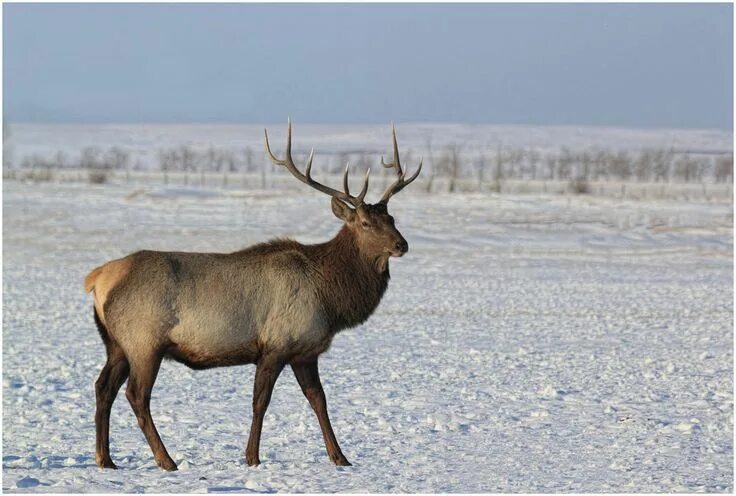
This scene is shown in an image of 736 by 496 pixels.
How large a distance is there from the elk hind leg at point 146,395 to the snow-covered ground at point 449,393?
0.14m

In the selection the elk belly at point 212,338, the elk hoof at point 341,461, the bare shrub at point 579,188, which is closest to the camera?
the elk belly at point 212,338

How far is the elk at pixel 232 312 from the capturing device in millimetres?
8047

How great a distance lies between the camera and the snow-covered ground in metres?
8.04

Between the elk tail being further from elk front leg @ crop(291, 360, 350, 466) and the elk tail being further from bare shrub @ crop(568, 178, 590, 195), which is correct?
bare shrub @ crop(568, 178, 590, 195)

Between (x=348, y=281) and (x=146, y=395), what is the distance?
1672 mm

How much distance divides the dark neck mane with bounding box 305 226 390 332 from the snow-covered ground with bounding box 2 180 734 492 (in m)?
1.02

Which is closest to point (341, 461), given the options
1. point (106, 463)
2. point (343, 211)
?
point (106, 463)

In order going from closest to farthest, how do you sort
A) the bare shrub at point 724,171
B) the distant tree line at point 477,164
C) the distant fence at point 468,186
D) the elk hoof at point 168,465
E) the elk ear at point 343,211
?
the elk hoof at point 168,465, the elk ear at point 343,211, the distant fence at point 468,186, the bare shrub at point 724,171, the distant tree line at point 477,164

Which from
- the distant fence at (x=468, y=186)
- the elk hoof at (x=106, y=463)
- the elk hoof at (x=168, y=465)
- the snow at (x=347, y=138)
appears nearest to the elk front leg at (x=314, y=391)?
the elk hoof at (x=168, y=465)

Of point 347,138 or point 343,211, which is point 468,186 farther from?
point 347,138

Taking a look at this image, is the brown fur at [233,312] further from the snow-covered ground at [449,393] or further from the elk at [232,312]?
the snow-covered ground at [449,393]

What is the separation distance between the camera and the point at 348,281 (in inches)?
340

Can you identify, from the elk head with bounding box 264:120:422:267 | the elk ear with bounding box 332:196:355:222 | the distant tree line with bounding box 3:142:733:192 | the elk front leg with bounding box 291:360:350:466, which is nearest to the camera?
the elk front leg with bounding box 291:360:350:466

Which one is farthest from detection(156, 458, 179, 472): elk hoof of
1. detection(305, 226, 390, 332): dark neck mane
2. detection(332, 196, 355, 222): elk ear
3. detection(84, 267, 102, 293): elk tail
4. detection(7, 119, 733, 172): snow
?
detection(7, 119, 733, 172): snow
